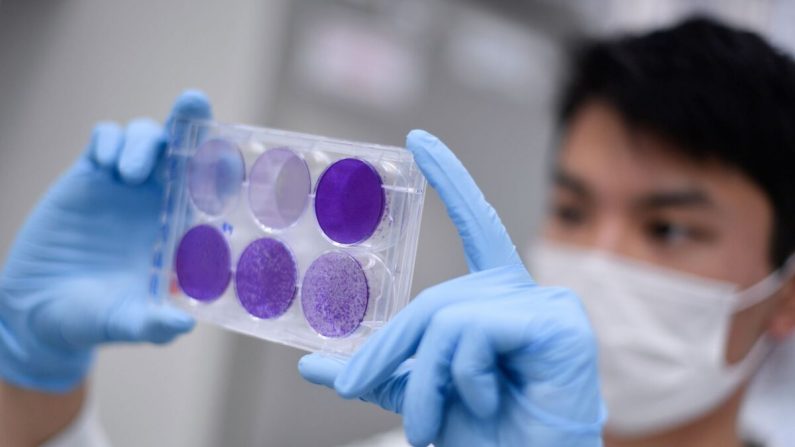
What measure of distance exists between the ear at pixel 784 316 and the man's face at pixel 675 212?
0.08ft

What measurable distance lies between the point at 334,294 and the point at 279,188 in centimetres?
18

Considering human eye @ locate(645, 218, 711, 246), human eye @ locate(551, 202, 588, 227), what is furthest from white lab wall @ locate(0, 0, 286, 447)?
human eye @ locate(645, 218, 711, 246)

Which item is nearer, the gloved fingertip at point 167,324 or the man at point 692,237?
the gloved fingertip at point 167,324

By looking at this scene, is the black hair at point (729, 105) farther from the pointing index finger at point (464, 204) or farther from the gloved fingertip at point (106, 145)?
the gloved fingertip at point (106, 145)

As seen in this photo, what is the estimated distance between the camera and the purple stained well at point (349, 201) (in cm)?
80

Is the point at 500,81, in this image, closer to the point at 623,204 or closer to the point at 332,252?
the point at 623,204

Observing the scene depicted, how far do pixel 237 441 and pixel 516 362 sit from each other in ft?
5.06

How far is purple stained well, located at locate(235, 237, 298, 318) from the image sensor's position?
0.87m

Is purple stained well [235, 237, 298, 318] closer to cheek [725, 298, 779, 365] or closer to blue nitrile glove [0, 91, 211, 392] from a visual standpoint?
blue nitrile glove [0, 91, 211, 392]

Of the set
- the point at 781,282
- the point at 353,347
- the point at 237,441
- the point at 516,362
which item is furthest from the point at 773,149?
the point at 237,441

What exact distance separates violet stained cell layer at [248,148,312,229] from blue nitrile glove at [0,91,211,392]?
182mm

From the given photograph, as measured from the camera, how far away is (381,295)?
796 millimetres

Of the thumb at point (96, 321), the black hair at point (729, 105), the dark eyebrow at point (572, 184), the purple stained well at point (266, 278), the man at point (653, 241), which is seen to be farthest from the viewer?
the dark eyebrow at point (572, 184)

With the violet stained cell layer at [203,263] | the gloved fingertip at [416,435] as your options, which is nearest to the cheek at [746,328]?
the gloved fingertip at [416,435]
